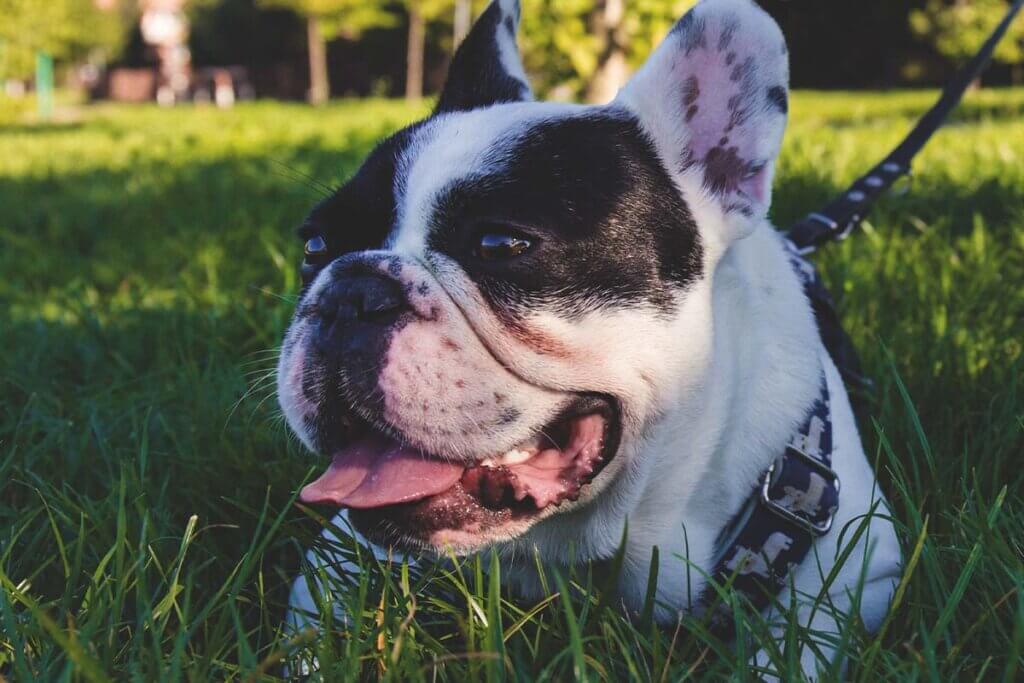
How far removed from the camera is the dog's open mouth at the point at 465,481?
61.8 inches

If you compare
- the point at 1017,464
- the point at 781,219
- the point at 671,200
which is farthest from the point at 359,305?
the point at 781,219

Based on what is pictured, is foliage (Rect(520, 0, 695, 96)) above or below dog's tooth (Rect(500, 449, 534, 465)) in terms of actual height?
above

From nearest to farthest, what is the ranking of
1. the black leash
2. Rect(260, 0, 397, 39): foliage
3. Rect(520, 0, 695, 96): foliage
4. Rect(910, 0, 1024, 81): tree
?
the black leash
Rect(520, 0, 695, 96): foliage
Rect(910, 0, 1024, 81): tree
Rect(260, 0, 397, 39): foliage

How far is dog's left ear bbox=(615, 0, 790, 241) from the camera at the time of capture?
1.81 meters

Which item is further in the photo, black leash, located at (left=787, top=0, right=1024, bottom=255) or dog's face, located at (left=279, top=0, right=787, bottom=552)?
black leash, located at (left=787, top=0, right=1024, bottom=255)

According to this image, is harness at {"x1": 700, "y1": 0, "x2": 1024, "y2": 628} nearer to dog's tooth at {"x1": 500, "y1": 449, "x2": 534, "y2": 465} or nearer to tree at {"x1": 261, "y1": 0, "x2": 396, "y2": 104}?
dog's tooth at {"x1": 500, "y1": 449, "x2": 534, "y2": 465}

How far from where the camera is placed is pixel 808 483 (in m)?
1.69

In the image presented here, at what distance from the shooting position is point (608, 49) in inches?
215

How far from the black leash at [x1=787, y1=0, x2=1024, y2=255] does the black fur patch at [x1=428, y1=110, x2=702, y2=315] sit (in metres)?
0.91

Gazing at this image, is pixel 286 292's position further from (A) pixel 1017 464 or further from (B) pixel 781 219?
(A) pixel 1017 464

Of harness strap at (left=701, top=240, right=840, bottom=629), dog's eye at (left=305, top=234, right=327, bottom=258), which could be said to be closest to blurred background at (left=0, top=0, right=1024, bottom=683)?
harness strap at (left=701, top=240, right=840, bottom=629)

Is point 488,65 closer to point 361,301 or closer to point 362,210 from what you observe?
point 362,210

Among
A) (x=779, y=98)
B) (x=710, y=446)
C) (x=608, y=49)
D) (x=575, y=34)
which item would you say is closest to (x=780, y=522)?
(x=710, y=446)

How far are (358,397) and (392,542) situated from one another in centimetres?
25
